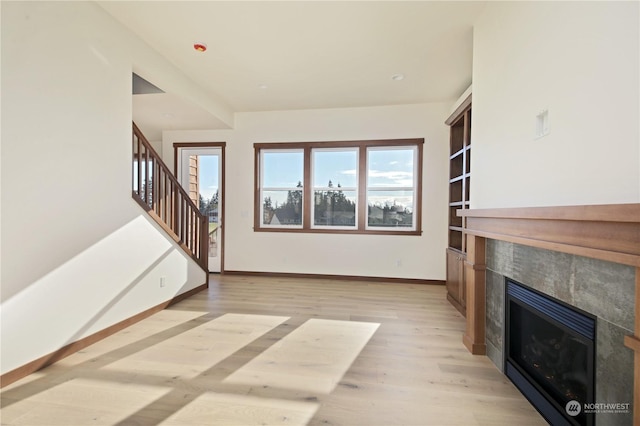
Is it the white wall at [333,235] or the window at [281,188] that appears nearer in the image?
the white wall at [333,235]

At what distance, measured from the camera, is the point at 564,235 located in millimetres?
1252

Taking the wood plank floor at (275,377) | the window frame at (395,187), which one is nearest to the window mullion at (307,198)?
the window frame at (395,187)

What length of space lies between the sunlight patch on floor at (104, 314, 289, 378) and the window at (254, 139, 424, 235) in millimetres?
2233

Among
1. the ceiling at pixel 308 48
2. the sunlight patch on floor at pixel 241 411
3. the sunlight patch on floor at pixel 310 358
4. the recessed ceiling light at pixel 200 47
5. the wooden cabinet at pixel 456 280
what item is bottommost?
the sunlight patch on floor at pixel 310 358

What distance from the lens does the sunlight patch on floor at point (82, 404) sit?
149 centimetres

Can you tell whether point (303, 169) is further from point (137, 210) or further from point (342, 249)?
point (137, 210)

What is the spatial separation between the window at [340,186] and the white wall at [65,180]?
2408 mm

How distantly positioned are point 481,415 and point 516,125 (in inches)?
70.5

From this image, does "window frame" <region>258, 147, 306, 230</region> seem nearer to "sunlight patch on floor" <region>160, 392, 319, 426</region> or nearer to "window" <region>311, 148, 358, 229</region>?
"window" <region>311, 148, 358, 229</region>

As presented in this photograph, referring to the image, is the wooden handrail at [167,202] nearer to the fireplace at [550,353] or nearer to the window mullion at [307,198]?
the window mullion at [307,198]

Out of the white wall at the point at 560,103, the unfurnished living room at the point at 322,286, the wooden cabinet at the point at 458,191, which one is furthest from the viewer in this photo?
the wooden cabinet at the point at 458,191

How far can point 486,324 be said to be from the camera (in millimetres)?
2238

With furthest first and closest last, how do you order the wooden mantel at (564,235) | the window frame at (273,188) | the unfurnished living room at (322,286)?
the window frame at (273,188), the unfurnished living room at (322,286), the wooden mantel at (564,235)

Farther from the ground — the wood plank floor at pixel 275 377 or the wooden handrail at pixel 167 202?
the wooden handrail at pixel 167 202
